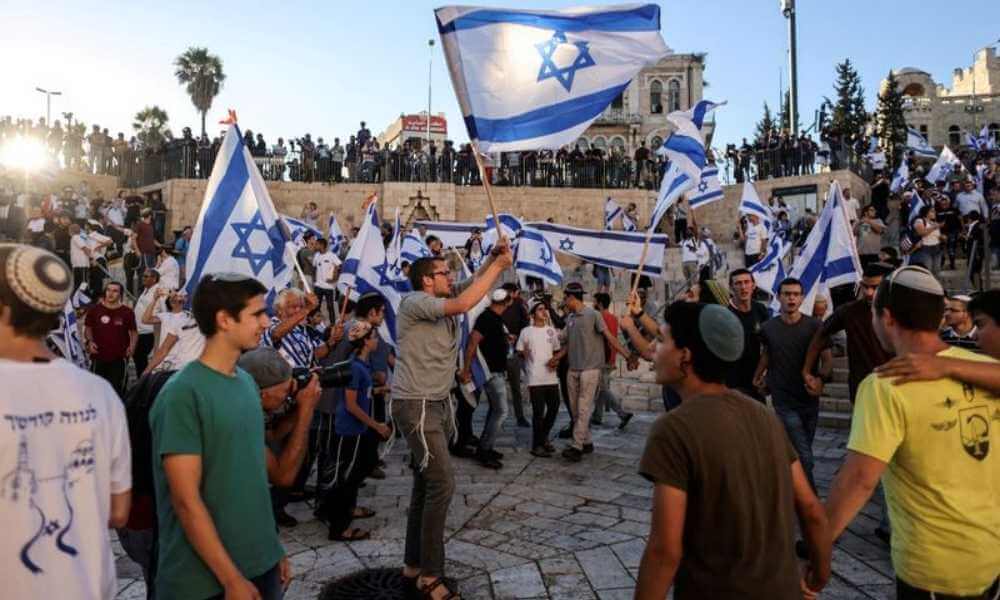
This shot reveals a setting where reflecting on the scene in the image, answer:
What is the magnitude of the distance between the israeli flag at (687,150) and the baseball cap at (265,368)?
17.6ft

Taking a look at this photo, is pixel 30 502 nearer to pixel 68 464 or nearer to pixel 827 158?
pixel 68 464

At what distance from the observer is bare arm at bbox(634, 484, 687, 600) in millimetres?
2012

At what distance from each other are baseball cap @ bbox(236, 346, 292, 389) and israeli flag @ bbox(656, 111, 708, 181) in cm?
537

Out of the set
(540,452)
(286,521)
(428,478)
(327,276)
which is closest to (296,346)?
(286,521)

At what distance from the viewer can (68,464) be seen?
6.09 ft

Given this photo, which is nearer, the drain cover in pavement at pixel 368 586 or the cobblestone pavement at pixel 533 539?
the drain cover in pavement at pixel 368 586

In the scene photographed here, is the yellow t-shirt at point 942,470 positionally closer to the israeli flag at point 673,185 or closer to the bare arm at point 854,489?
the bare arm at point 854,489

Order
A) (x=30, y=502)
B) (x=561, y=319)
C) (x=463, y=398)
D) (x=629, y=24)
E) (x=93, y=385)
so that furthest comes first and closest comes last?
(x=561, y=319), (x=463, y=398), (x=629, y=24), (x=93, y=385), (x=30, y=502)

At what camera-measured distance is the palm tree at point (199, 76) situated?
44.4 m

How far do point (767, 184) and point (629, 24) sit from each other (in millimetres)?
21385

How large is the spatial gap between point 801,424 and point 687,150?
126 inches

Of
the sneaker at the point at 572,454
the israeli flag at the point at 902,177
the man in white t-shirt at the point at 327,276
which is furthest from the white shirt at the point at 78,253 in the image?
the israeli flag at the point at 902,177

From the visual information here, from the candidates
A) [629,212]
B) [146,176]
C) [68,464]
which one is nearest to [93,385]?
[68,464]

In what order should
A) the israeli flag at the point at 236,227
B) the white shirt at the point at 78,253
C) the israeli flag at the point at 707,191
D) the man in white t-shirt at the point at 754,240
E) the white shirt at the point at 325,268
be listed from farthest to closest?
1. the man in white t-shirt at the point at 754,240
2. the white shirt at the point at 78,253
3. the white shirt at the point at 325,268
4. the israeli flag at the point at 707,191
5. the israeli flag at the point at 236,227
